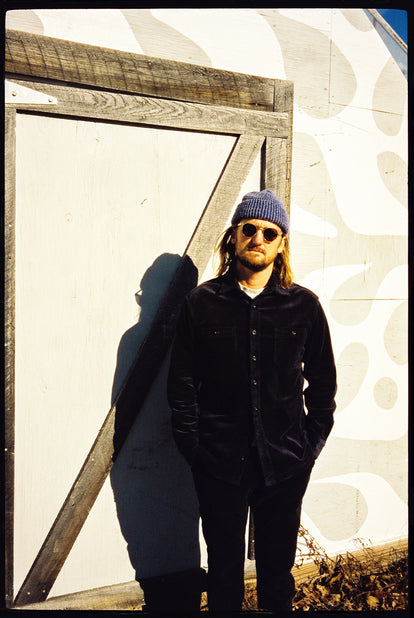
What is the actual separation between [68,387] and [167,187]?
3.79 feet

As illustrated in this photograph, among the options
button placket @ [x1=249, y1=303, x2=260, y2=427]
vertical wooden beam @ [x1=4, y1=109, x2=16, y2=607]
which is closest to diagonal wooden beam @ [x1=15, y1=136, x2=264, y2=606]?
vertical wooden beam @ [x1=4, y1=109, x2=16, y2=607]

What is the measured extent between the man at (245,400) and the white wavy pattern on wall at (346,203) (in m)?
0.66

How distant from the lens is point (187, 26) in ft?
7.87

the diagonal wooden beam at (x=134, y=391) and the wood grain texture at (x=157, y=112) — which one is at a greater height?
the wood grain texture at (x=157, y=112)

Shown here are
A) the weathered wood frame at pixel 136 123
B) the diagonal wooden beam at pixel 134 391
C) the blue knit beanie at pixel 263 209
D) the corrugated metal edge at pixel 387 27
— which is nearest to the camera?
the blue knit beanie at pixel 263 209

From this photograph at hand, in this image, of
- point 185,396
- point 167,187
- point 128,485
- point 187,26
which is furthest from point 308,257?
point 128,485

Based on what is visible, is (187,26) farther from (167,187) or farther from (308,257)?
(308,257)

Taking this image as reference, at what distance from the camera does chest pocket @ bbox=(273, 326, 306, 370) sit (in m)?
2.13

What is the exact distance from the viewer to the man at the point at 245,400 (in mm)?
2092

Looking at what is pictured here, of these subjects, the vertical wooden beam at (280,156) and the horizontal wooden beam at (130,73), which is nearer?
the horizontal wooden beam at (130,73)

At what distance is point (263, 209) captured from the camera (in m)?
2.07

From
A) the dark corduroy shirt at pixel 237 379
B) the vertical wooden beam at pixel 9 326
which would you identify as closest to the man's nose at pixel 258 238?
the dark corduroy shirt at pixel 237 379

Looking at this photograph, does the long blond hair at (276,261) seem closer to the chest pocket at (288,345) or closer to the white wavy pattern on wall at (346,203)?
the chest pocket at (288,345)

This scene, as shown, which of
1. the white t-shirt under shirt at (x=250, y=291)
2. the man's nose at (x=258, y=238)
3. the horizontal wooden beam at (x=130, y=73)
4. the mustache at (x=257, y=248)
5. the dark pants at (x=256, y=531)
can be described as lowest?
the dark pants at (x=256, y=531)
